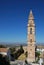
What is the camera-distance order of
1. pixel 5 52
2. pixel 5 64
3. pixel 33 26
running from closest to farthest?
pixel 5 64 < pixel 5 52 < pixel 33 26

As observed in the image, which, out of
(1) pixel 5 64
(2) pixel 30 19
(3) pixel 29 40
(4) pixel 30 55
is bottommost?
(1) pixel 5 64

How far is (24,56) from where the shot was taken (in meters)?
38.4

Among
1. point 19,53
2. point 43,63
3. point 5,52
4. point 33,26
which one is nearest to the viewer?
point 43,63

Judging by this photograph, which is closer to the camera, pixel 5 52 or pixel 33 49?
pixel 5 52

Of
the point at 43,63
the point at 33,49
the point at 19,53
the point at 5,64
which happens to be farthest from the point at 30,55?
the point at 5,64

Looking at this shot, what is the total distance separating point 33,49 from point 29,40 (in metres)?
1.48

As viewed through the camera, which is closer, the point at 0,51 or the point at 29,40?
the point at 0,51

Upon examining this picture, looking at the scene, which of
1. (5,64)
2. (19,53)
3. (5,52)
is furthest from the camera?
(19,53)

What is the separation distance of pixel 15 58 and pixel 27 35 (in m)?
4.07

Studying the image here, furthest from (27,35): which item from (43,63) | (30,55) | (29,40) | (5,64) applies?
(5,64)

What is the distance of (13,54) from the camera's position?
126ft

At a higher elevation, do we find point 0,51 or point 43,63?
point 0,51

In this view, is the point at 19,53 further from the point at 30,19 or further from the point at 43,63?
the point at 43,63

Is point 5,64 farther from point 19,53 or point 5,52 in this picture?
point 19,53
